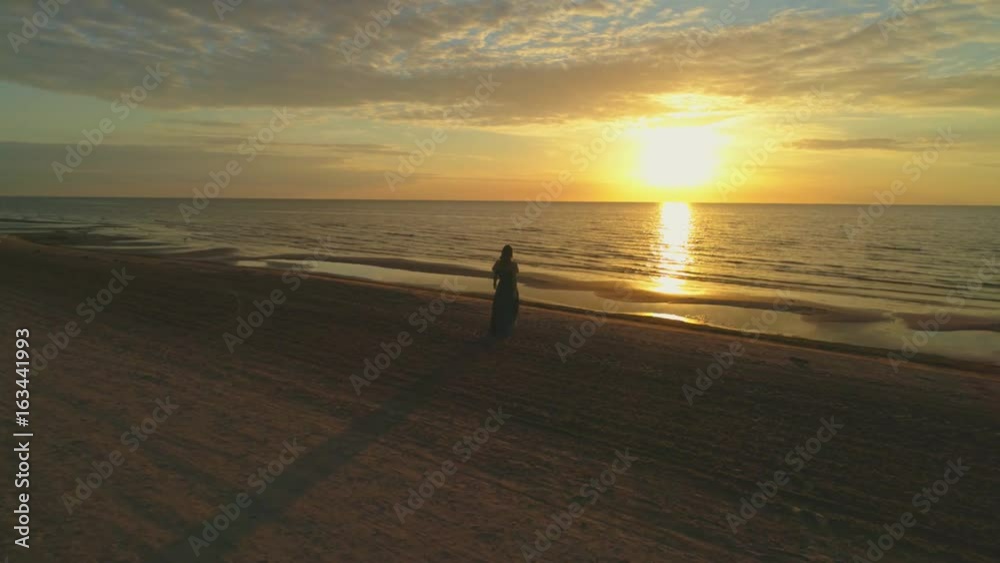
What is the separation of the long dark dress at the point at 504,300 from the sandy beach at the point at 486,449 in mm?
464

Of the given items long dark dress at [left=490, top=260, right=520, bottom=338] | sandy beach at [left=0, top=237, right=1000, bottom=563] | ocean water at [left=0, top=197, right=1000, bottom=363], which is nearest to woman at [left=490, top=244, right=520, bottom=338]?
long dark dress at [left=490, top=260, right=520, bottom=338]

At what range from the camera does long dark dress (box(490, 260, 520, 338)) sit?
13.7 meters

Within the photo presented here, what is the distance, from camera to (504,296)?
46.3 feet

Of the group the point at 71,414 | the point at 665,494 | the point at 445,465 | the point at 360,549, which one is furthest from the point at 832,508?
the point at 71,414

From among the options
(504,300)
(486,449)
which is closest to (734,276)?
(504,300)

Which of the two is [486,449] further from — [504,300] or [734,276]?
[734,276]

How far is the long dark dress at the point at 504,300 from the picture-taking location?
13688mm

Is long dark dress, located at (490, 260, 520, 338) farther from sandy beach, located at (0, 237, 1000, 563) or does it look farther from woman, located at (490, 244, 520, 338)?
sandy beach, located at (0, 237, 1000, 563)

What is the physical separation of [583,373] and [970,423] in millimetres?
5946

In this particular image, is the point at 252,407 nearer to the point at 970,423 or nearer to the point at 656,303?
the point at 970,423

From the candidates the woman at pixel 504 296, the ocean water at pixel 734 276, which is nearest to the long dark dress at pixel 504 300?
the woman at pixel 504 296

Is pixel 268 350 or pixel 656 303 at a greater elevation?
pixel 656 303

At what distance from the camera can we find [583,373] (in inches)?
456

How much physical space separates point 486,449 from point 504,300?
21.9 ft
